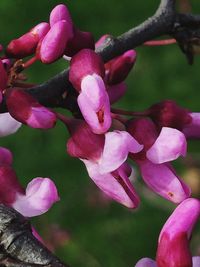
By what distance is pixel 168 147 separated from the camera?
1308 millimetres

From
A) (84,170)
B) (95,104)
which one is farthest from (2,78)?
(84,170)

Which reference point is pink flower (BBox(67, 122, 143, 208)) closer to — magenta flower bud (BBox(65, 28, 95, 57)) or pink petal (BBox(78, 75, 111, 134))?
pink petal (BBox(78, 75, 111, 134))

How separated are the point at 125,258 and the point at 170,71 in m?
1.63

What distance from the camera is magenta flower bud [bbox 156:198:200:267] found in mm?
1200

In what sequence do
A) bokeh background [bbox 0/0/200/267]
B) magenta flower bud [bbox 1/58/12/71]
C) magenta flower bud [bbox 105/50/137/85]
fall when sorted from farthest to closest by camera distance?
bokeh background [bbox 0/0/200/267], magenta flower bud [bbox 105/50/137/85], magenta flower bud [bbox 1/58/12/71]

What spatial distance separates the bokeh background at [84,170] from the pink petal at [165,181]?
208 centimetres

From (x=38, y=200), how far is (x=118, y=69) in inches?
14.2

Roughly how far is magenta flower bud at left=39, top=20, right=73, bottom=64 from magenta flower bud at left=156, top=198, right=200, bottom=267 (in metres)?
0.35

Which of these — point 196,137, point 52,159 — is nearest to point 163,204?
point 52,159

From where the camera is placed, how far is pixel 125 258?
3756mm

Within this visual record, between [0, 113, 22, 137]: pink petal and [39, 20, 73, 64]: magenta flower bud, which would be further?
[0, 113, 22, 137]: pink petal

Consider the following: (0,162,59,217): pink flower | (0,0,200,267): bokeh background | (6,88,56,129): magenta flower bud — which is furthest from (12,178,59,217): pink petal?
(0,0,200,267): bokeh background

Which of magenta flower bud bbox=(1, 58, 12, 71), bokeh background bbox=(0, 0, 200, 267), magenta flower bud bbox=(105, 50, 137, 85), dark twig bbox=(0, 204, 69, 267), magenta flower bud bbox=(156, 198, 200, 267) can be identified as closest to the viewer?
dark twig bbox=(0, 204, 69, 267)

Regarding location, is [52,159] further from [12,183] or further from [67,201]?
[12,183]
